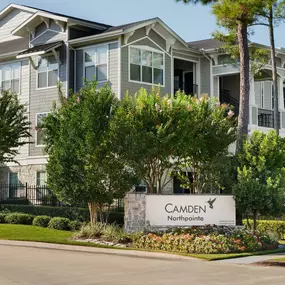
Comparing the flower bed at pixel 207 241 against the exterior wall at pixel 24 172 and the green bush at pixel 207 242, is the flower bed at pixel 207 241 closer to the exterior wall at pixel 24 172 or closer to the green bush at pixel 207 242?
the green bush at pixel 207 242

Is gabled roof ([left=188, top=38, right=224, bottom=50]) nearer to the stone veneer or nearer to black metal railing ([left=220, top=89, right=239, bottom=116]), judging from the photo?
black metal railing ([left=220, top=89, right=239, bottom=116])

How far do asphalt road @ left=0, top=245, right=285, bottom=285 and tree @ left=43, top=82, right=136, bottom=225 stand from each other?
13.6 ft

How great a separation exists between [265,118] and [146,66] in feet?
28.5

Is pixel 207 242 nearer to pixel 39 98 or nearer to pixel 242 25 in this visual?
pixel 242 25

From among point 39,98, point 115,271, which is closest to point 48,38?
point 39,98

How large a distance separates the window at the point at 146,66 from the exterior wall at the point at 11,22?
28.9 feet

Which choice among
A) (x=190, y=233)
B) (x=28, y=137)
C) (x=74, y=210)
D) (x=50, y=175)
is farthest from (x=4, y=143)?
(x=190, y=233)

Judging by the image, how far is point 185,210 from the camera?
23.1 meters

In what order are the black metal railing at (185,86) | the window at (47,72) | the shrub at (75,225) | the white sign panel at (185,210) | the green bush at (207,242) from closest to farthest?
1. the green bush at (207,242)
2. the white sign panel at (185,210)
3. the shrub at (75,225)
4. the window at (47,72)
5. the black metal railing at (185,86)

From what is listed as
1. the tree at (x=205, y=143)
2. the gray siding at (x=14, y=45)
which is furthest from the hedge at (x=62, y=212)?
the gray siding at (x=14, y=45)

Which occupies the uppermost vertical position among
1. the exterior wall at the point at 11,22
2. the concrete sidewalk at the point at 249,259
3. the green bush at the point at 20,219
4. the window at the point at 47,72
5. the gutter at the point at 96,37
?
the exterior wall at the point at 11,22

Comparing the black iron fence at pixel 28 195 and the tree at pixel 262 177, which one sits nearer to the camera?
the tree at pixel 262 177

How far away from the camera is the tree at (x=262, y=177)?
22.8m

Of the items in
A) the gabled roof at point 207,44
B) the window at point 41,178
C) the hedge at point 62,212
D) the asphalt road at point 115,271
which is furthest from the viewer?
the gabled roof at point 207,44
